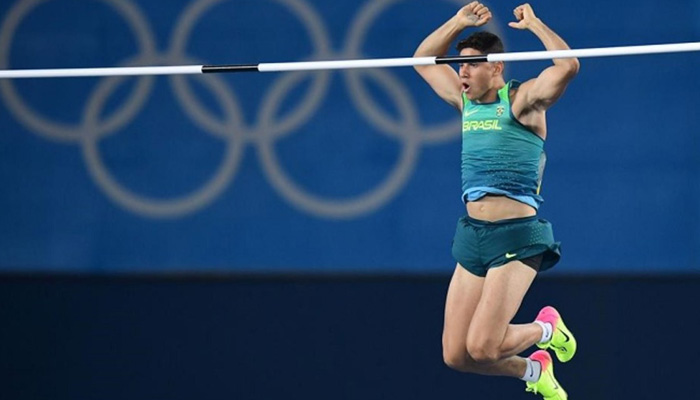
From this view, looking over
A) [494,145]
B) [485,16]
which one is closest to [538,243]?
[494,145]

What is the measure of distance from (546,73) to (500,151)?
0.53 m

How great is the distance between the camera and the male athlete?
8406 millimetres

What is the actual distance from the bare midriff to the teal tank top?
0.11 feet

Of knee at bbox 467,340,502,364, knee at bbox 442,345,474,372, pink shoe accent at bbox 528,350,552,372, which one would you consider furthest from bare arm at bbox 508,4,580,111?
pink shoe accent at bbox 528,350,552,372

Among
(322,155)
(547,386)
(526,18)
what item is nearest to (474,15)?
(526,18)

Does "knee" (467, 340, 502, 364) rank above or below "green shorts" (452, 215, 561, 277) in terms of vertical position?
below

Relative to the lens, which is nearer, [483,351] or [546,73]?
[546,73]

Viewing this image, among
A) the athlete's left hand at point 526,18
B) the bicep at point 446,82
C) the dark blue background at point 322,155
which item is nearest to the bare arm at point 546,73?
the athlete's left hand at point 526,18

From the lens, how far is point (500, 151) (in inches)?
332

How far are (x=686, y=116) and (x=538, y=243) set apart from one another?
8.11ft

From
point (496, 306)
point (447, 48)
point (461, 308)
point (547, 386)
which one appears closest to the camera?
point (496, 306)

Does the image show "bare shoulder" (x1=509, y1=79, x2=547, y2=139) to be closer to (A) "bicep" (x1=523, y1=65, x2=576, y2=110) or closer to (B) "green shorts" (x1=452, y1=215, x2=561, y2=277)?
(A) "bicep" (x1=523, y1=65, x2=576, y2=110)

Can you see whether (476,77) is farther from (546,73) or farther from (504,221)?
(504,221)

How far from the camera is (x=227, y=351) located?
10.9 m
